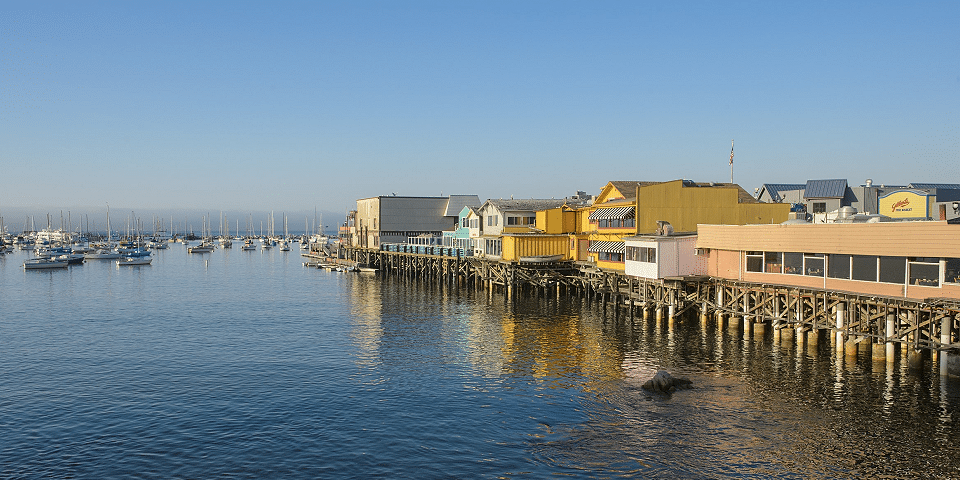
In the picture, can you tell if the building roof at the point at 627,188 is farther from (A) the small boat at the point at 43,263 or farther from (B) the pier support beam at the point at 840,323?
(A) the small boat at the point at 43,263

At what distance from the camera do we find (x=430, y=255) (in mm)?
109500

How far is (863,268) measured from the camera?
138ft

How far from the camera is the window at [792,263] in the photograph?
155ft

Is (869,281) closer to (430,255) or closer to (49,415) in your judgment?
(49,415)

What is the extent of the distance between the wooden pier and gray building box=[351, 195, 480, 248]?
48.9 meters

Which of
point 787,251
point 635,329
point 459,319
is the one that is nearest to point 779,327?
point 787,251

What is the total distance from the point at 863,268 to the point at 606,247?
2969 centimetres

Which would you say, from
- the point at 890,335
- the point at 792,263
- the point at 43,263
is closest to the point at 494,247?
the point at 792,263

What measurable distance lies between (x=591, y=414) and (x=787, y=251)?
899 inches

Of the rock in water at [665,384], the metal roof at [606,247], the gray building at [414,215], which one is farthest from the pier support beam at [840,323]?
the gray building at [414,215]

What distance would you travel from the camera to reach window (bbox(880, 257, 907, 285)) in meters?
39.6

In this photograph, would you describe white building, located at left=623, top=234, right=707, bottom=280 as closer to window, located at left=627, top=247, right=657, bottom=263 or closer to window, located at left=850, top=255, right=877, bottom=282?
window, located at left=627, top=247, right=657, bottom=263

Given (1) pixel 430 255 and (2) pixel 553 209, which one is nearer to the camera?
(2) pixel 553 209

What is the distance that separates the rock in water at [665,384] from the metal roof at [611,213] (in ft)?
102
